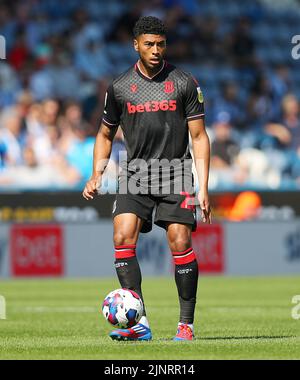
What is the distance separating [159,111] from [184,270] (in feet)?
4.23

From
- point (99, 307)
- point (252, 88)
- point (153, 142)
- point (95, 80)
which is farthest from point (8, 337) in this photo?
point (252, 88)

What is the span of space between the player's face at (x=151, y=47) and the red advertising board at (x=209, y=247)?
32.7 feet

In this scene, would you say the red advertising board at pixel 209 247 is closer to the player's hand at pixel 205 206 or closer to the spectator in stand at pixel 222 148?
the spectator in stand at pixel 222 148

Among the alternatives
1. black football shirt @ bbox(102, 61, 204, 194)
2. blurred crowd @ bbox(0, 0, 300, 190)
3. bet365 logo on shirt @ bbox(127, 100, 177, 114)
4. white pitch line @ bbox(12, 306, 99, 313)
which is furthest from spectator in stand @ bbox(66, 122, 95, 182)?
bet365 logo on shirt @ bbox(127, 100, 177, 114)

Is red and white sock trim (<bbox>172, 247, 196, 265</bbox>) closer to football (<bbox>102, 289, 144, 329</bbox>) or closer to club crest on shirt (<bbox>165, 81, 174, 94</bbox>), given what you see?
football (<bbox>102, 289, 144, 329</bbox>)

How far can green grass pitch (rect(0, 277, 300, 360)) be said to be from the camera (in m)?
8.05

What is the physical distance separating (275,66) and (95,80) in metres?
4.52

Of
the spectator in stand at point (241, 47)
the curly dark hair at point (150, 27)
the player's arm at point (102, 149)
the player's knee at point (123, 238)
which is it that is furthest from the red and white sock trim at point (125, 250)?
the spectator in stand at point (241, 47)

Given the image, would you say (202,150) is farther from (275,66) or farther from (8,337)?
(275,66)

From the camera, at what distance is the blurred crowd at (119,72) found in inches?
746

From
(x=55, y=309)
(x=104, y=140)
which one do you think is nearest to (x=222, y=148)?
(x=55, y=309)

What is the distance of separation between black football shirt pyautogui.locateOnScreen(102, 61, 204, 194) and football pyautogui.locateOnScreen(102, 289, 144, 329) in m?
1.03

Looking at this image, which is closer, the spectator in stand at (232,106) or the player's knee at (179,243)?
the player's knee at (179,243)
